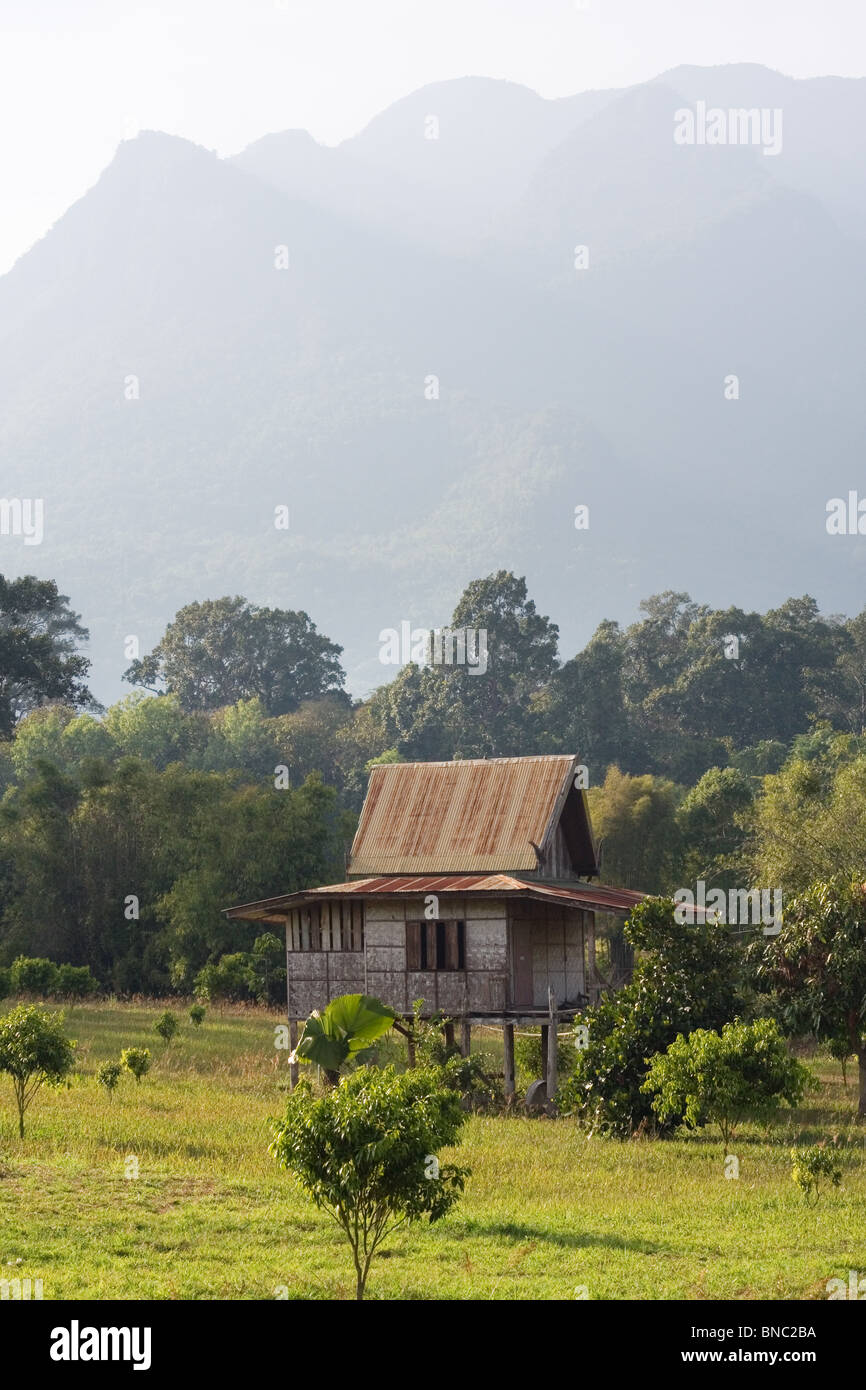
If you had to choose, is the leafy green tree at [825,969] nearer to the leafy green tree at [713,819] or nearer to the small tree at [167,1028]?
the small tree at [167,1028]

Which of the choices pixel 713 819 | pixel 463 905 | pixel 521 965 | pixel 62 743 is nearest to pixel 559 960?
pixel 521 965

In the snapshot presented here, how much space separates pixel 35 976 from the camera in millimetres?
43781

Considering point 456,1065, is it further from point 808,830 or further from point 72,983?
point 72,983

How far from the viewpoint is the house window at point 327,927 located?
32.8 m

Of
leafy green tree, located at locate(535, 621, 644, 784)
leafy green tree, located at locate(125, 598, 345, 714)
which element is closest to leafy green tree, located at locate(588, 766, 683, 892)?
leafy green tree, located at locate(535, 621, 644, 784)

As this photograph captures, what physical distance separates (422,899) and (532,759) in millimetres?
5739

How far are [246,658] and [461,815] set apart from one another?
80170 millimetres

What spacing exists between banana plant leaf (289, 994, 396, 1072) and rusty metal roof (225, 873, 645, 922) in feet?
19.4

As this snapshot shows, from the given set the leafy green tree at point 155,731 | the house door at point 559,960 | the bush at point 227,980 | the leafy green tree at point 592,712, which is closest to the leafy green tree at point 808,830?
the house door at point 559,960

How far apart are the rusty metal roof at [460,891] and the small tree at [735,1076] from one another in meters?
7.13

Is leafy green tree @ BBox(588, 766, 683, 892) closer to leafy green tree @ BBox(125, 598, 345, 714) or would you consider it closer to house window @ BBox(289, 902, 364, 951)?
house window @ BBox(289, 902, 364, 951)
